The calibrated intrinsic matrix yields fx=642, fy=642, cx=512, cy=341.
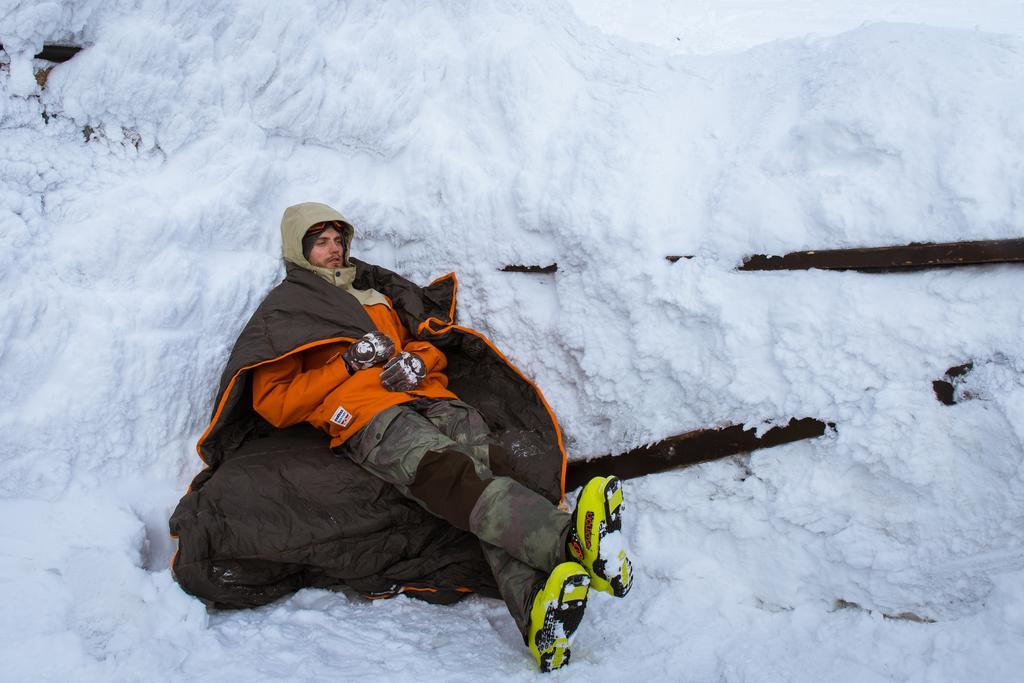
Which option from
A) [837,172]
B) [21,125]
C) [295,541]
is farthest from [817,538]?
[21,125]

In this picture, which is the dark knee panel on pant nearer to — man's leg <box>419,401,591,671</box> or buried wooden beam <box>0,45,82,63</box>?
man's leg <box>419,401,591,671</box>

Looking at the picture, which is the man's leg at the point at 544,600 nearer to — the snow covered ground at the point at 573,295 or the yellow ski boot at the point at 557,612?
the yellow ski boot at the point at 557,612

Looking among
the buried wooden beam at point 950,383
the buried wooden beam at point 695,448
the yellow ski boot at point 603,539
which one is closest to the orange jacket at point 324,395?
the buried wooden beam at point 695,448

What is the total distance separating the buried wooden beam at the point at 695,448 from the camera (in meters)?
2.30

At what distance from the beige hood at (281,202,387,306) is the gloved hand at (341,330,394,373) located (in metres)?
0.33

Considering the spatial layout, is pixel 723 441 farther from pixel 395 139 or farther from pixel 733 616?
pixel 395 139

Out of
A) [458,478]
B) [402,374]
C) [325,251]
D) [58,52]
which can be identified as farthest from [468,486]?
[58,52]

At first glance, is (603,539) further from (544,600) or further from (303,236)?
(303,236)

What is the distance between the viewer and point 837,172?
243cm

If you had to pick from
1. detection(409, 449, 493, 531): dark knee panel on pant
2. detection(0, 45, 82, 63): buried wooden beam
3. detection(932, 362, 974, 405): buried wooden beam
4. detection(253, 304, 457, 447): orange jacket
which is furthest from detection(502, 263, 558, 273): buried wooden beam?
detection(0, 45, 82, 63): buried wooden beam

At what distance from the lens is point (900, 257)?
86.2 inches

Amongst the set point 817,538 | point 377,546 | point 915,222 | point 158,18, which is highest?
point 158,18

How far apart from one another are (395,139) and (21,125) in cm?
157

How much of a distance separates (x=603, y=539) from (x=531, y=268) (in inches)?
55.8
